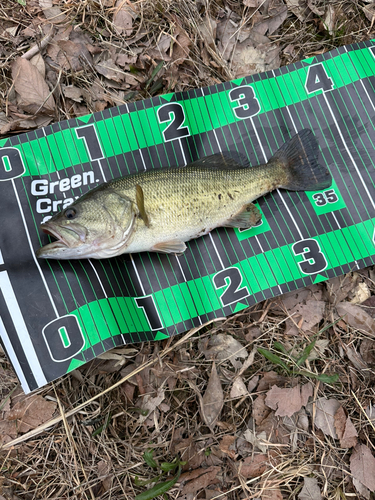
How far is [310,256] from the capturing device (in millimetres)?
4043

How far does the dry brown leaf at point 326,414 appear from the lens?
147 inches

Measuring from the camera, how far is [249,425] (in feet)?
12.3

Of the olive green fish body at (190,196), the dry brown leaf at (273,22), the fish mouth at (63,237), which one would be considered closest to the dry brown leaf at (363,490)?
the olive green fish body at (190,196)

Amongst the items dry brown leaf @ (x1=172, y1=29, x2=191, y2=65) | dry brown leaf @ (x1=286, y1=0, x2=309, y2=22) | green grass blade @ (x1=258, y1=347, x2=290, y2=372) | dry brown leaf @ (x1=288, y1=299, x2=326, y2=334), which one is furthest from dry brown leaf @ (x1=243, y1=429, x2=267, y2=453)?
dry brown leaf @ (x1=286, y1=0, x2=309, y2=22)

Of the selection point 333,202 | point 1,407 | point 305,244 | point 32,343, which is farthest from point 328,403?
point 1,407

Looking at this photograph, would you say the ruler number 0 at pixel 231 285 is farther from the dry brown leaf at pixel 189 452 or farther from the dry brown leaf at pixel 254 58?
the dry brown leaf at pixel 254 58

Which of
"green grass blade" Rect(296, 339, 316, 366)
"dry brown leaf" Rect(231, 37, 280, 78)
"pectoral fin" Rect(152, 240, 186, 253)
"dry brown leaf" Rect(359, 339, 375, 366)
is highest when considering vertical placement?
"dry brown leaf" Rect(231, 37, 280, 78)

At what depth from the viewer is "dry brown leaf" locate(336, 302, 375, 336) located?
4.07 m

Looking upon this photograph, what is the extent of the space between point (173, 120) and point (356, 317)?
10.0 ft

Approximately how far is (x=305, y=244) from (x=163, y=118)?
2.15m

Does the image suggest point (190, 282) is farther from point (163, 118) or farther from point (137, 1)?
point (137, 1)

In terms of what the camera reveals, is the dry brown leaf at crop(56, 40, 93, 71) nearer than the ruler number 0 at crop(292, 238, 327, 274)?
No

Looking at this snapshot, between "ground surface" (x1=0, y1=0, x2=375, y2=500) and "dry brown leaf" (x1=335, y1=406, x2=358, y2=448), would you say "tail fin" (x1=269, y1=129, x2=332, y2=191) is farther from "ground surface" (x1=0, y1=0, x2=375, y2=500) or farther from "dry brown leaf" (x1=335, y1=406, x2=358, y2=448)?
"dry brown leaf" (x1=335, y1=406, x2=358, y2=448)

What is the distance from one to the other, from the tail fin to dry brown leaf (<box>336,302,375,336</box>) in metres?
1.38
